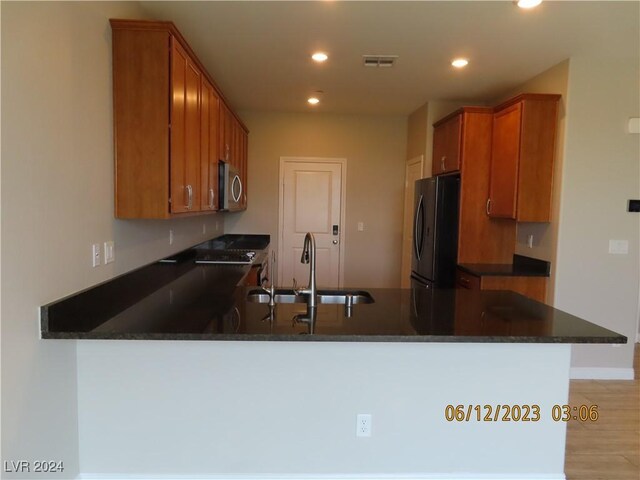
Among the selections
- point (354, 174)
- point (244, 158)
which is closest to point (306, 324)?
point (244, 158)

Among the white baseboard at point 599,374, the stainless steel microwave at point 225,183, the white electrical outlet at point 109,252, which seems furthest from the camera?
the stainless steel microwave at point 225,183

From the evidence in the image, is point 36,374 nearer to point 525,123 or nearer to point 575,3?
point 575,3

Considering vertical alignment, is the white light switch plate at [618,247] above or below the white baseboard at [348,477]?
above

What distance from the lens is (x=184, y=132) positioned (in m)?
2.55

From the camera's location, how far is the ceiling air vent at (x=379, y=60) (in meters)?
3.29

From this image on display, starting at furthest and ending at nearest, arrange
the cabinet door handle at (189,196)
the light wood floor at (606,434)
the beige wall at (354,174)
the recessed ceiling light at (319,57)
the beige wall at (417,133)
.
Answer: the beige wall at (354,174) < the beige wall at (417,133) < the recessed ceiling light at (319,57) < the cabinet door handle at (189,196) < the light wood floor at (606,434)

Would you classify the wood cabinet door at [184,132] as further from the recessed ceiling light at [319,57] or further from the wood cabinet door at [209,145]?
the recessed ceiling light at [319,57]

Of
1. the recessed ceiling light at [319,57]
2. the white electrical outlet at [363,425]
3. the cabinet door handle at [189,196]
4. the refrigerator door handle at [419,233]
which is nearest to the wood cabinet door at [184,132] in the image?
the cabinet door handle at [189,196]

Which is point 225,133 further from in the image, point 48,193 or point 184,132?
point 48,193

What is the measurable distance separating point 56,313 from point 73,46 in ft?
3.62

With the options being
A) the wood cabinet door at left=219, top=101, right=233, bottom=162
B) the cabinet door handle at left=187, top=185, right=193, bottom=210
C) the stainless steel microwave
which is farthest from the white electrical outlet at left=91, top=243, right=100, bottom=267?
the wood cabinet door at left=219, top=101, right=233, bottom=162

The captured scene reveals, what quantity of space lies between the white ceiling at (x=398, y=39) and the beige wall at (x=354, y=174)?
126 cm

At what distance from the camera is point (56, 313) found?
1.66 meters

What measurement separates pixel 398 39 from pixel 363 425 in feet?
7.99
